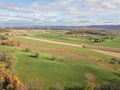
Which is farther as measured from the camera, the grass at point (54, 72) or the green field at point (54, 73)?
the grass at point (54, 72)

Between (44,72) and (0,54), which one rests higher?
(0,54)

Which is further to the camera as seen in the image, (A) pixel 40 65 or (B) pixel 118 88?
(A) pixel 40 65

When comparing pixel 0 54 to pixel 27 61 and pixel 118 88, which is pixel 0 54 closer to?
pixel 27 61

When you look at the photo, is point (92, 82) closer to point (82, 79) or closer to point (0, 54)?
point (82, 79)

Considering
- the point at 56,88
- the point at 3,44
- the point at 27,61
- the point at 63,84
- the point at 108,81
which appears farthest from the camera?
the point at 3,44

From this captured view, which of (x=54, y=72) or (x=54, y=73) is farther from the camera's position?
(x=54, y=72)

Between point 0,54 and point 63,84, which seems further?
point 0,54

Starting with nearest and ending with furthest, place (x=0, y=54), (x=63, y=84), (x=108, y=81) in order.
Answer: (x=63, y=84) < (x=108, y=81) < (x=0, y=54)

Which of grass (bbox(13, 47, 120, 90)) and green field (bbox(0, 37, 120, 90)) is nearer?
green field (bbox(0, 37, 120, 90))

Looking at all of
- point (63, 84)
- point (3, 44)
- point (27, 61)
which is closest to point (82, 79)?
point (63, 84)

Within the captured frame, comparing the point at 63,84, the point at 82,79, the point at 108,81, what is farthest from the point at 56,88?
the point at 108,81
